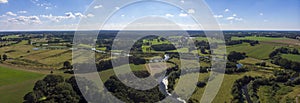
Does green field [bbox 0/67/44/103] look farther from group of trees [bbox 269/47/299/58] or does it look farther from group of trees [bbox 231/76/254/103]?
group of trees [bbox 269/47/299/58]

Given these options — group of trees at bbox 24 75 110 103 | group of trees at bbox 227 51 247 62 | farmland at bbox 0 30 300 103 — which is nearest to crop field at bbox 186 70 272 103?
farmland at bbox 0 30 300 103

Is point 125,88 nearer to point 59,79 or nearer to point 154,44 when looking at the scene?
point 59,79

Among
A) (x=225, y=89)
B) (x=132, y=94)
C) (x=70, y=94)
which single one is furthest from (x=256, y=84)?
(x=70, y=94)

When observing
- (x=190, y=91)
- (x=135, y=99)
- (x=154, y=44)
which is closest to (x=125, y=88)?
(x=135, y=99)

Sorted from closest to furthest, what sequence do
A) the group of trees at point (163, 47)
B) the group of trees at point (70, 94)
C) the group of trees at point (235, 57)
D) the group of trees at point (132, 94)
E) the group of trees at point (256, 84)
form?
the group of trees at point (70, 94) → the group of trees at point (132, 94) → the group of trees at point (256, 84) → the group of trees at point (235, 57) → the group of trees at point (163, 47)

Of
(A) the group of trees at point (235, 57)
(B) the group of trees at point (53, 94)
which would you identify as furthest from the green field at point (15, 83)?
(A) the group of trees at point (235, 57)

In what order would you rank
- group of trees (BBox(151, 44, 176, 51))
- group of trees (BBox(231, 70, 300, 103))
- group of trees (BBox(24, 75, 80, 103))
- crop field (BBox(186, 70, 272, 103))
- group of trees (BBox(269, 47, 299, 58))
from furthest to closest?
group of trees (BBox(151, 44, 176, 51))
group of trees (BBox(269, 47, 299, 58))
group of trees (BBox(231, 70, 300, 103))
crop field (BBox(186, 70, 272, 103))
group of trees (BBox(24, 75, 80, 103))

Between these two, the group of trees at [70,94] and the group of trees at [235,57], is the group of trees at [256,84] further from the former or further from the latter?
the group of trees at [70,94]

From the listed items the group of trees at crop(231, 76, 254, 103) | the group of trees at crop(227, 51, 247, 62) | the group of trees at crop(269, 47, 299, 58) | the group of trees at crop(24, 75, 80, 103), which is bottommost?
the group of trees at crop(231, 76, 254, 103)
